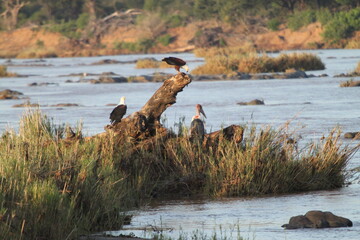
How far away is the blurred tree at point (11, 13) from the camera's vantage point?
99938 millimetres

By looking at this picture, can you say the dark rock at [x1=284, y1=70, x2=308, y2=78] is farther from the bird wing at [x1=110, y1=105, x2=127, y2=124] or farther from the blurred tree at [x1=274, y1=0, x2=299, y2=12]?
the blurred tree at [x1=274, y1=0, x2=299, y2=12]

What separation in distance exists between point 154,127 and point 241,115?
11.4 meters

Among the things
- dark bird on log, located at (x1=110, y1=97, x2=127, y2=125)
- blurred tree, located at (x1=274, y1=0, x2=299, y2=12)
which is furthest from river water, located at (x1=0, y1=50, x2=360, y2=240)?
blurred tree, located at (x1=274, y1=0, x2=299, y2=12)

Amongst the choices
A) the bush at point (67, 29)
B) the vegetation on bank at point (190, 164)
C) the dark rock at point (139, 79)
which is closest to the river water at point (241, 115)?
the vegetation on bank at point (190, 164)

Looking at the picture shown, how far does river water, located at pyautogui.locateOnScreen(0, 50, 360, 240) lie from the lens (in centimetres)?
1062

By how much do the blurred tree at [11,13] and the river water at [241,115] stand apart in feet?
152

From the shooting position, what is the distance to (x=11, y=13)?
101312mm

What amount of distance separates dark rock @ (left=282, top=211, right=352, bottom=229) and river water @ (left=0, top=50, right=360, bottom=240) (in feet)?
0.45

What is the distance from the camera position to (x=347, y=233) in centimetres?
966

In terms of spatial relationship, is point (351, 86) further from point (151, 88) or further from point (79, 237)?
point (79, 237)

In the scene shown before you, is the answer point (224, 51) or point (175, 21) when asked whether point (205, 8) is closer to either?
point (175, 21)

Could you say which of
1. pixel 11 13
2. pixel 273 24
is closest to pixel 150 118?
pixel 273 24

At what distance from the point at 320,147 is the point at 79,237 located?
17.8ft

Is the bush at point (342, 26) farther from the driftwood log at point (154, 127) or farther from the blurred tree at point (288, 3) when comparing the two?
the driftwood log at point (154, 127)
